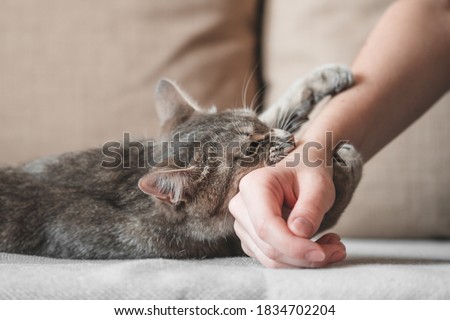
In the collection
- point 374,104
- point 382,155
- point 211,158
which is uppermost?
point 374,104

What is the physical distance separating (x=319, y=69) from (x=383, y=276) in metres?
0.75

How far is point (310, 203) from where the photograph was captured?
2.77 feet

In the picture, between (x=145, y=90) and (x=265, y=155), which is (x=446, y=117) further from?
(x=145, y=90)

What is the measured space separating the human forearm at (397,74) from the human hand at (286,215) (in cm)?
37

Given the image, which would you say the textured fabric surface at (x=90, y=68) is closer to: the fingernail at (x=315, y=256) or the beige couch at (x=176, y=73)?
the beige couch at (x=176, y=73)

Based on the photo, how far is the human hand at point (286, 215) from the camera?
0.81 meters

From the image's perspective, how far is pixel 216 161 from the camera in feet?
3.76

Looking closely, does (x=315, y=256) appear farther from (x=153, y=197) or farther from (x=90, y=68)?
(x=90, y=68)

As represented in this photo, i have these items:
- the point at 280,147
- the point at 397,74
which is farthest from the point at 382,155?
the point at 280,147

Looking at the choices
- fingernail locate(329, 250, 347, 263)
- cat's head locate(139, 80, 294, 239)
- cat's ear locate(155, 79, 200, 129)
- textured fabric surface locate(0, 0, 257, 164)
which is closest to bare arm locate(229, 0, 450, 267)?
fingernail locate(329, 250, 347, 263)

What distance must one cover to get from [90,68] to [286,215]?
3.70 ft
